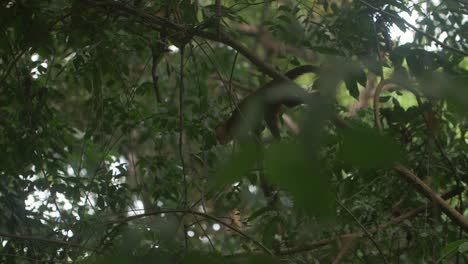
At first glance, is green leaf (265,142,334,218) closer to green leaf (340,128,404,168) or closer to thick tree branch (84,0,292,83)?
green leaf (340,128,404,168)

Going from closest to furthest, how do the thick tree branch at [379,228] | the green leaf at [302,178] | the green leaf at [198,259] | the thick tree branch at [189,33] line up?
the green leaf at [302,178], the green leaf at [198,259], the thick tree branch at [189,33], the thick tree branch at [379,228]

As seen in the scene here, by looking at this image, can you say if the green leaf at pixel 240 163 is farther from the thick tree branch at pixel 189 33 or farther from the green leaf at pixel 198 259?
the thick tree branch at pixel 189 33

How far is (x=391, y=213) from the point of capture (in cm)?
192

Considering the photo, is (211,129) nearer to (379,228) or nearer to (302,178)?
(379,228)

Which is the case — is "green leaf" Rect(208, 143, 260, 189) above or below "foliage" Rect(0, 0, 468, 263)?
below

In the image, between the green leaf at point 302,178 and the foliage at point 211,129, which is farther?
the foliage at point 211,129

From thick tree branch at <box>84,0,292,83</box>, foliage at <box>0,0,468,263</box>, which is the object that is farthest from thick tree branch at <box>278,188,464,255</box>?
thick tree branch at <box>84,0,292,83</box>

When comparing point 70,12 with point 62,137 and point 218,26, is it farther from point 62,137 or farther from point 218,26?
point 62,137

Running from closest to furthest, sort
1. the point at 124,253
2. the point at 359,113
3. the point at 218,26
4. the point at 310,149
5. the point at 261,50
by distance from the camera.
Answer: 1. the point at 310,149
2. the point at 124,253
3. the point at 218,26
4. the point at 359,113
5. the point at 261,50

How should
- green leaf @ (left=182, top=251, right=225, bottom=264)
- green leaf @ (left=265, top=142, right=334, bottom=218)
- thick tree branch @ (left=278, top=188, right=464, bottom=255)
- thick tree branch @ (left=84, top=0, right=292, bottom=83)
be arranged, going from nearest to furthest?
green leaf @ (left=265, top=142, right=334, bottom=218), green leaf @ (left=182, top=251, right=225, bottom=264), thick tree branch @ (left=84, top=0, right=292, bottom=83), thick tree branch @ (left=278, top=188, right=464, bottom=255)

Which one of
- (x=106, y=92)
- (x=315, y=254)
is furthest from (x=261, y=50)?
(x=315, y=254)

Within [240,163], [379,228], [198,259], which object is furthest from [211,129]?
[240,163]

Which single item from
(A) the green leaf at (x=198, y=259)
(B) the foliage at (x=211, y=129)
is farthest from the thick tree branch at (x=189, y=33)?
(A) the green leaf at (x=198, y=259)

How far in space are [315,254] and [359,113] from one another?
52 cm
